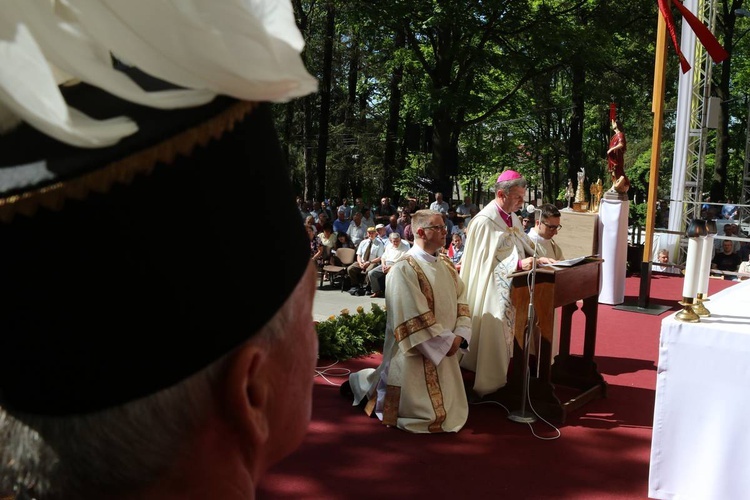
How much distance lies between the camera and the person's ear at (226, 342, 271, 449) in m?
0.75

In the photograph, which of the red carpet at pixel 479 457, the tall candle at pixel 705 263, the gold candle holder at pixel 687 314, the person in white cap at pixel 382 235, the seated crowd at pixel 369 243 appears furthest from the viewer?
the person in white cap at pixel 382 235

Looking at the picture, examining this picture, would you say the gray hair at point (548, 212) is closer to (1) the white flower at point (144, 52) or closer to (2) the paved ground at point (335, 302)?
(2) the paved ground at point (335, 302)

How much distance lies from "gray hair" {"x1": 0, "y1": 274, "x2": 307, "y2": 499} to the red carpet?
3288 millimetres

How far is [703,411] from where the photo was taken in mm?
3500

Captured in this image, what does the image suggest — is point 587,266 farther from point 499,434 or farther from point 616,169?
point 616,169

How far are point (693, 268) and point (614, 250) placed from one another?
610cm

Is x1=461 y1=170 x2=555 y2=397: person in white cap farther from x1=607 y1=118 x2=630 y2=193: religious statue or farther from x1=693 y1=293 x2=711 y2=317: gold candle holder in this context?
x1=607 y1=118 x2=630 y2=193: religious statue

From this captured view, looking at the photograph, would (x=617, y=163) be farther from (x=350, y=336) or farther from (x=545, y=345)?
(x=545, y=345)

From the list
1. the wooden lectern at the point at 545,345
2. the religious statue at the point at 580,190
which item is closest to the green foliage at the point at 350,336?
the wooden lectern at the point at 545,345

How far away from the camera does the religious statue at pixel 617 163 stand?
9.73m

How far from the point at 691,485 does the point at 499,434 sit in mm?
1519

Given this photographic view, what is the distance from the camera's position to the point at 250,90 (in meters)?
0.67

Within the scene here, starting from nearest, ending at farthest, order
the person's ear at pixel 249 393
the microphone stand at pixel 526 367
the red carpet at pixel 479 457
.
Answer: the person's ear at pixel 249 393 < the red carpet at pixel 479 457 < the microphone stand at pixel 526 367

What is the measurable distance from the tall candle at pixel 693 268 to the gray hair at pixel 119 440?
341cm
